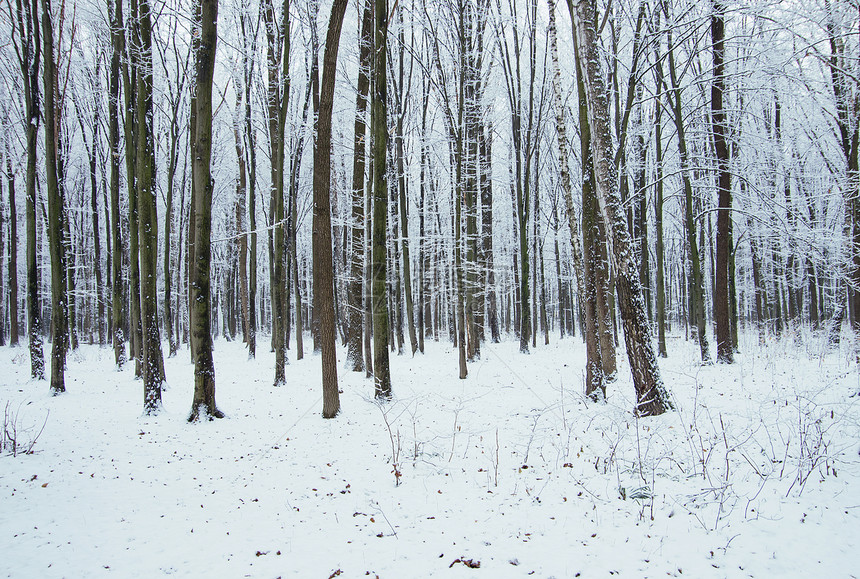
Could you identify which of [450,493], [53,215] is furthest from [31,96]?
[450,493]

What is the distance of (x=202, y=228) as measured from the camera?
7.08 metres

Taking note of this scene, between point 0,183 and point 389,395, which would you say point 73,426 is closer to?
point 389,395

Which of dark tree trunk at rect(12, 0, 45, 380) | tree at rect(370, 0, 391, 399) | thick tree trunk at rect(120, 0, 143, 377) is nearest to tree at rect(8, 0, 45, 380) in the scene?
dark tree trunk at rect(12, 0, 45, 380)

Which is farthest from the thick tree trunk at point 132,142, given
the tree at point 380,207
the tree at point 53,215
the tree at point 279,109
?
the tree at point 380,207

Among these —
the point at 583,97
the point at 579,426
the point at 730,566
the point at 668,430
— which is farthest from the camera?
the point at 583,97

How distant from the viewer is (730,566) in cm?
272

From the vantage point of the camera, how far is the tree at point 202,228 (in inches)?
274

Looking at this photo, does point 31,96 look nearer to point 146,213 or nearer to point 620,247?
point 146,213

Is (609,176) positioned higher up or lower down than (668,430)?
higher up

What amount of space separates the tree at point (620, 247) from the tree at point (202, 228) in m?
6.21

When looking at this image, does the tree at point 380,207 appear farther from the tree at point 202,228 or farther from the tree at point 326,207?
the tree at point 202,228

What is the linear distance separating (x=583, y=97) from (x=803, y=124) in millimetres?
13696

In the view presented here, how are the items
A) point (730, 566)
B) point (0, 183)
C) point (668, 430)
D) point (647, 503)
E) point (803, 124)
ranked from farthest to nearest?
1. point (0, 183)
2. point (803, 124)
3. point (668, 430)
4. point (647, 503)
5. point (730, 566)

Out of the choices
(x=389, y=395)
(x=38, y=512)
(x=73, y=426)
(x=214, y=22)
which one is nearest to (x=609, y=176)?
(x=389, y=395)
